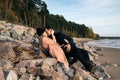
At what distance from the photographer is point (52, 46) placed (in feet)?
34.2

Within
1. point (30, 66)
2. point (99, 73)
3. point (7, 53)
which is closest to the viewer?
point (30, 66)

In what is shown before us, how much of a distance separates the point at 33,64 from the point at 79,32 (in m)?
133

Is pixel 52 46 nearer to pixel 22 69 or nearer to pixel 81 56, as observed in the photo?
pixel 81 56

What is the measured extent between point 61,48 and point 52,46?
385mm

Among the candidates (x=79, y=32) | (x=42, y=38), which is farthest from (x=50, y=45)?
(x=79, y=32)

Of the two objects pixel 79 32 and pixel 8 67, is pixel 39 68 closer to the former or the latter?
pixel 8 67

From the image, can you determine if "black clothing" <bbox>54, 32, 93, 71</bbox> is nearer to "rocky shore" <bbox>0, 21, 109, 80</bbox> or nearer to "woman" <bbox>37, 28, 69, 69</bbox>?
"rocky shore" <bbox>0, 21, 109, 80</bbox>

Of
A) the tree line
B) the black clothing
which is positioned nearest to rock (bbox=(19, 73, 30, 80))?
the black clothing

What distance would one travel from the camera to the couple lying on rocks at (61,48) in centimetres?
1037

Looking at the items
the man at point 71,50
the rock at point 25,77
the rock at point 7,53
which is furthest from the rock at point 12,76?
the man at point 71,50

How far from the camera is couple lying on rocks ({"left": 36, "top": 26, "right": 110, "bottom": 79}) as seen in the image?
10367 millimetres

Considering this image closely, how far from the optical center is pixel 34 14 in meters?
65.6

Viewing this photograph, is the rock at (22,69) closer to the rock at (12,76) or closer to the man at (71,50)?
the rock at (12,76)

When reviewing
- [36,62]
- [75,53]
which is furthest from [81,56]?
[36,62]
